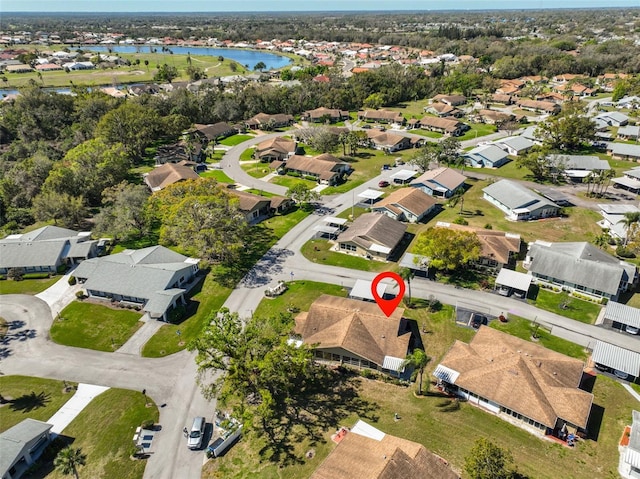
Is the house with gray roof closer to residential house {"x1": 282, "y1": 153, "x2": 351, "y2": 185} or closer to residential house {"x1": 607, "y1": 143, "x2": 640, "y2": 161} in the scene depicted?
residential house {"x1": 282, "y1": 153, "x2": 351, "y2": 185}

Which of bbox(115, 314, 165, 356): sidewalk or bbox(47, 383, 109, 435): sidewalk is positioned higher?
bbox(115, 314, 165, 356): sidewalk

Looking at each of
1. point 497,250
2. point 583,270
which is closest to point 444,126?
point 497,250

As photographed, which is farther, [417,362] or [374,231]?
[374,231]

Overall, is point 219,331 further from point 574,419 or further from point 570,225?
point 570,225

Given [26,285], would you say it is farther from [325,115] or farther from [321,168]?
[325,115]

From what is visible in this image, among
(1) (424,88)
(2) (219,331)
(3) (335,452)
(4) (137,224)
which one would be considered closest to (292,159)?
(4) (137,224)

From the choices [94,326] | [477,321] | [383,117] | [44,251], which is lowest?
[94,326]

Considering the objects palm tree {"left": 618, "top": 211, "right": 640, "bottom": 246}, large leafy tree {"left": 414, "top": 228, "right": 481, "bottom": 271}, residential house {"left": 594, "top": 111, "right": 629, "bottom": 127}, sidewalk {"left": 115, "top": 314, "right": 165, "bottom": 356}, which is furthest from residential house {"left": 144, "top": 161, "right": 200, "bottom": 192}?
residential house {"left": 594, "top": 111, "right": 629, "bottom": 127}
